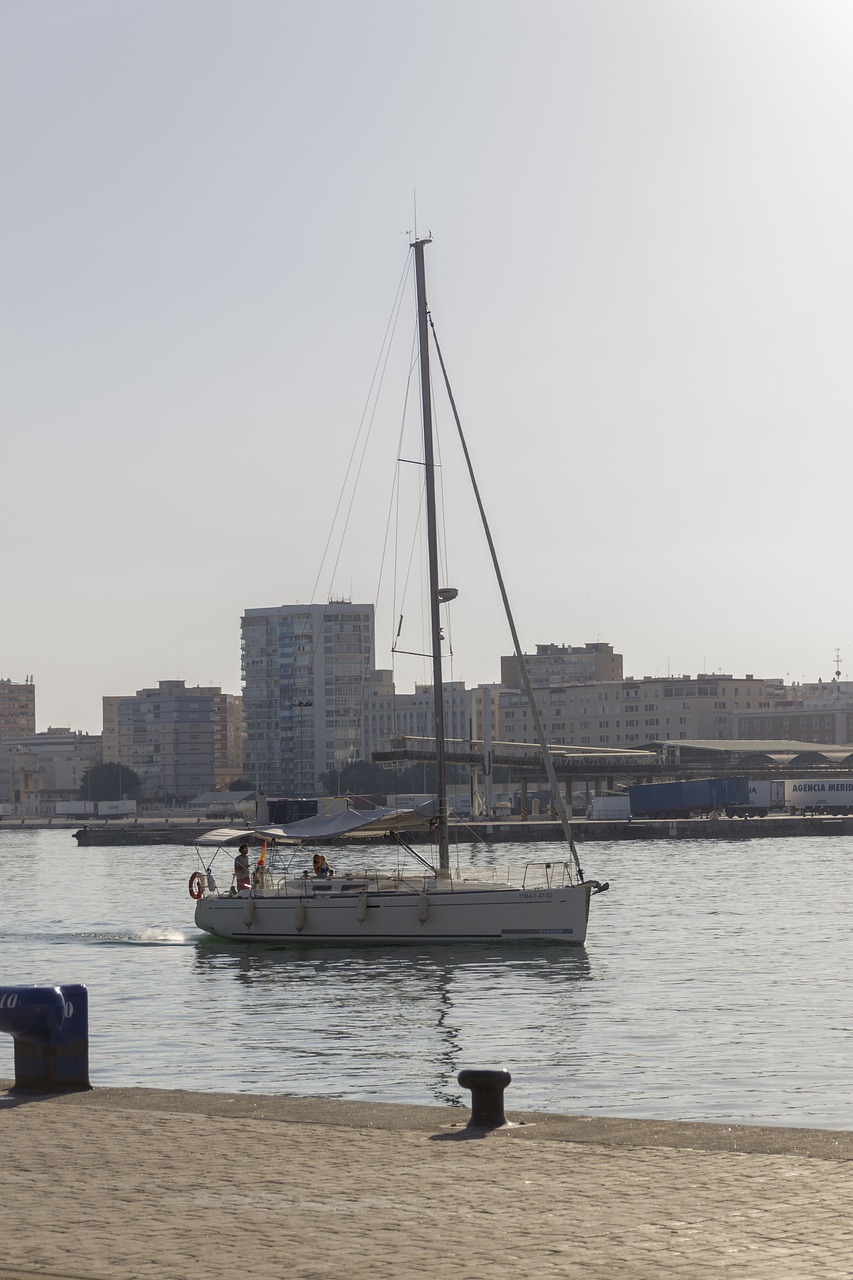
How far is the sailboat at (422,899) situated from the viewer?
133 ft

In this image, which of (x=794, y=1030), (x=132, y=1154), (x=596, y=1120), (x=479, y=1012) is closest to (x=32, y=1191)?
(x=132, y=1154)

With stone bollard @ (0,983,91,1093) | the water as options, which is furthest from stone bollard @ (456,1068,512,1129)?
the water

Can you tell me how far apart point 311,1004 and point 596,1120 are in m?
19.9

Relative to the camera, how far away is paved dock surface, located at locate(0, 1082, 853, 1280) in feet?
28.1

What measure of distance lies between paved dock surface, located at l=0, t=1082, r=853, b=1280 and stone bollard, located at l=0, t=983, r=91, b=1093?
3.17 feet

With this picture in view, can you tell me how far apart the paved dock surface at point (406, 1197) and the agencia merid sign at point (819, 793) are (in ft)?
537

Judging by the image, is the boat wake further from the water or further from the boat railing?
the boat railing

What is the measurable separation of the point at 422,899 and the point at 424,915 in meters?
0.39

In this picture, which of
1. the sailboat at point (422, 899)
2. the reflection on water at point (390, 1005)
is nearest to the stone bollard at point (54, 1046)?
the reflection on water at point (390, 1005)

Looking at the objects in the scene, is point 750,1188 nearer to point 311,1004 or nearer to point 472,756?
point 311,1004

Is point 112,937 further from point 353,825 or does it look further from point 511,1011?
point 511,1011

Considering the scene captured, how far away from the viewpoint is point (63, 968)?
139 feet

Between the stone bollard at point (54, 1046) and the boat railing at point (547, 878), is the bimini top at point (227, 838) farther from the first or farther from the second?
the stone bollard at point (54, 1046)

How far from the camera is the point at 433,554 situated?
143 ft
